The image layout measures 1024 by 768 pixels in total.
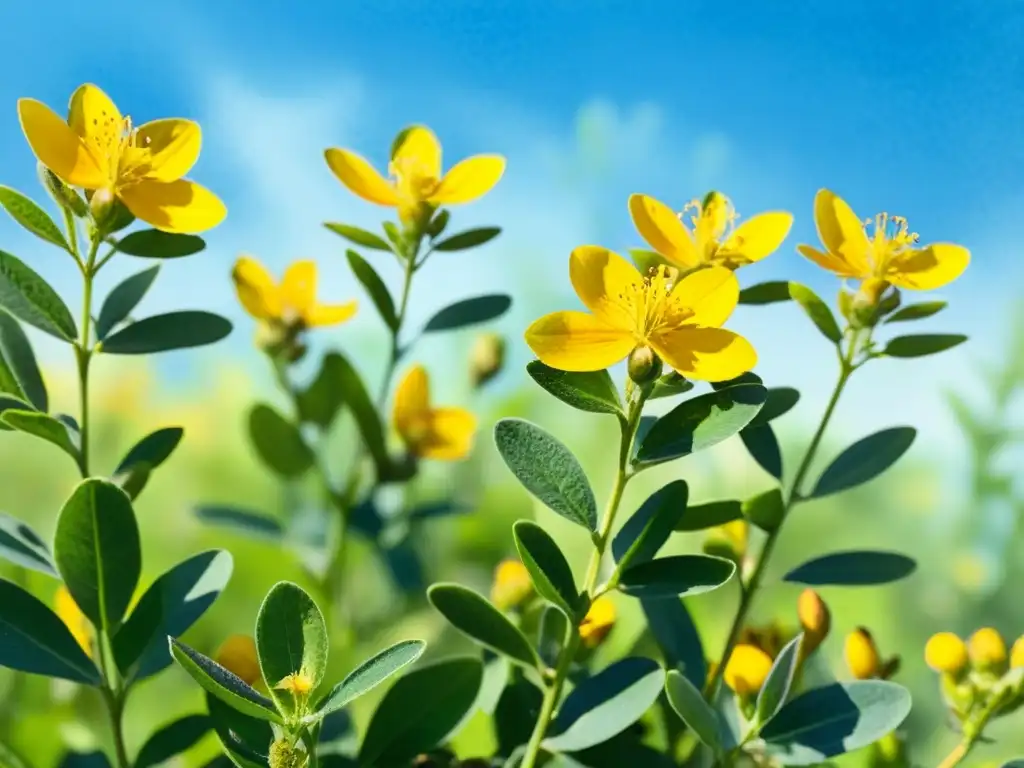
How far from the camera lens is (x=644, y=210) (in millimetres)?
575

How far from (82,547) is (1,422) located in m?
0.07

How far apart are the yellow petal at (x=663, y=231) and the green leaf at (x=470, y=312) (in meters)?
0.18

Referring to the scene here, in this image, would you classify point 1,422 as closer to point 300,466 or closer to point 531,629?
point 531,629

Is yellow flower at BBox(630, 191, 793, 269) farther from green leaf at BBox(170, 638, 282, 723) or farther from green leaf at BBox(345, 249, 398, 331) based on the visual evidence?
green leaf at BBox(170, 638, 282, 723)

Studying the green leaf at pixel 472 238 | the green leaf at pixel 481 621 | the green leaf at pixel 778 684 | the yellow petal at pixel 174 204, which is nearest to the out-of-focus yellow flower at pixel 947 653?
the green leaf at pixel 778 684

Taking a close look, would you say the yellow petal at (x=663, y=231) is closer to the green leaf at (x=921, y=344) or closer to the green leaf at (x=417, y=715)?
the green leaf at (x=921, y=344)

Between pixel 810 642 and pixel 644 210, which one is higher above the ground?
pixel 644 210

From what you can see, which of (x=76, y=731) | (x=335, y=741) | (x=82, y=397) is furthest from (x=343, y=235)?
(x=76, y=731)

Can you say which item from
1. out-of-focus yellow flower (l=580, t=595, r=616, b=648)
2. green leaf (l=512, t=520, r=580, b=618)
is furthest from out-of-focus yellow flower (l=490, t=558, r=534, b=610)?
green leaf (l=512, t=520, r=580, b=618)

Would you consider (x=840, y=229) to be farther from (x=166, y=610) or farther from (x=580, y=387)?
(x=166, y=610)

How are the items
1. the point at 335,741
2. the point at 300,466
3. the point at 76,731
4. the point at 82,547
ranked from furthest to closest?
the point at 300,466 → the point at 76,731 → the point at 335,741 → the point at 82,547

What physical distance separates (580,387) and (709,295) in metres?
0.08

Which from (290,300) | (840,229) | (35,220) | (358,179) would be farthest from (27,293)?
(840,229)

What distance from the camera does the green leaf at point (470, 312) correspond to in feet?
2.48
